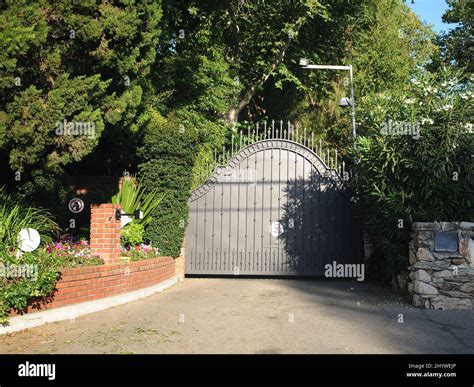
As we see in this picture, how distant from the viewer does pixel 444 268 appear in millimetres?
8305

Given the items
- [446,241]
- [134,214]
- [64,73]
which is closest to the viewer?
[64,73]

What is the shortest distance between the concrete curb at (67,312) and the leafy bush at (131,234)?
1.30m

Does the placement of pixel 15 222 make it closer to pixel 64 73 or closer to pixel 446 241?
pixel 64 73

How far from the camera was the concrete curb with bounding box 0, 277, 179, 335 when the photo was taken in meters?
6.13

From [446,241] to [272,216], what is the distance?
15.7 ft

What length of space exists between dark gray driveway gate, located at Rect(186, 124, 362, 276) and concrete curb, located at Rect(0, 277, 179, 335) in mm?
3159

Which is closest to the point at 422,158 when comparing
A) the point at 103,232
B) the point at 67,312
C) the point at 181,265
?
the point at 103,232

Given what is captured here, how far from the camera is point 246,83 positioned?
19906 millimetres

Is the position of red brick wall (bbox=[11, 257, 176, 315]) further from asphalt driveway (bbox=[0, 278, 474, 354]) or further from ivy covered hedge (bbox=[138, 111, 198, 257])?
ivy covered hedge (bbox=[138, 111, 198, 257])

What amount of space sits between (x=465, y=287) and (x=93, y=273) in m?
5.88

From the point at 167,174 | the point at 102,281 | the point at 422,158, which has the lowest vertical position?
the point at 102,281

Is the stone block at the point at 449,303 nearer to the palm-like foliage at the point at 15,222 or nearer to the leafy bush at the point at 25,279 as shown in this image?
the leafy bush at the point at 25,279
